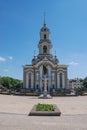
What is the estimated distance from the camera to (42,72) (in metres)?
74.8

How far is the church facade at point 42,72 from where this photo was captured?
7444 centimetres

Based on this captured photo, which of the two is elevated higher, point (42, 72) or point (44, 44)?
point (44, 44)

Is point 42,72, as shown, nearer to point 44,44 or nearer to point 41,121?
point 44,44

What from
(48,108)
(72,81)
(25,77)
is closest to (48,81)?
(25,77)

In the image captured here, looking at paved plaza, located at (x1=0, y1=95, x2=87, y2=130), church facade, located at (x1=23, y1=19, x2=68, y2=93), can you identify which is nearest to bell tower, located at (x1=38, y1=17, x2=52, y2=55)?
church facade, located at (x1=23, y1=19, x2=68, y2=93)

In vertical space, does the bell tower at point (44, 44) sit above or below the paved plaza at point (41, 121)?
above

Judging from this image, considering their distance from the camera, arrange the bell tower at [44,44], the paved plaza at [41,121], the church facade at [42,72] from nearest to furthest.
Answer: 1. the paved plaza at [41,121]
2. the church facade at [42,72]
3. the bell tower at [44,44]

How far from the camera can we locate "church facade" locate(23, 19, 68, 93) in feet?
244

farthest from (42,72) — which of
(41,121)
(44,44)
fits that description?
(41,121)

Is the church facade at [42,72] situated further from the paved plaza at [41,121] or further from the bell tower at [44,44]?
the paved plaza at [41,121]

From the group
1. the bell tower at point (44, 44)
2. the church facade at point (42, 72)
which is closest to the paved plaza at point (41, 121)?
the church facade at point (42, 72)

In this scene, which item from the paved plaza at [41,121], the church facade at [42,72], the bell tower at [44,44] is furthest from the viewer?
the bell tower at [44,44]

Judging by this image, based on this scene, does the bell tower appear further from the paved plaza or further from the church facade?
the paved plaza

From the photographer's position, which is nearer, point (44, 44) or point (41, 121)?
point (41, 121)
